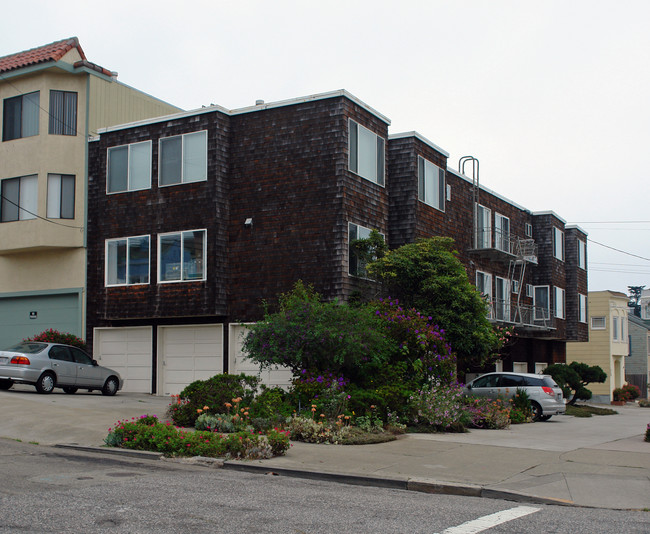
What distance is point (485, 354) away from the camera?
21.3 metres

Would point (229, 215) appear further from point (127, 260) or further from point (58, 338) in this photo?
point (58, 338)

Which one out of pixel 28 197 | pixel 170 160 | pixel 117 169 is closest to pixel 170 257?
pixel 170 160

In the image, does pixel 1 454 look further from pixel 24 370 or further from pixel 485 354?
pixel 485 354

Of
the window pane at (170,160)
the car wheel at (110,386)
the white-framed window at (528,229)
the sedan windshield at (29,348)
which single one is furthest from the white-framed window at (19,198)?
the white-framed window at (528,229)

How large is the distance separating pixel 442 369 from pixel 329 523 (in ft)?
37.8

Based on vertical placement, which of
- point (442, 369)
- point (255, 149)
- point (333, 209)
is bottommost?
point (442, 369)

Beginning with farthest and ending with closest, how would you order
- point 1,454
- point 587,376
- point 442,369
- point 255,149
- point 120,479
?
1. point 587,376
2. point 255,149
3. point 442,369
4. point 1,454
5. point 120,479

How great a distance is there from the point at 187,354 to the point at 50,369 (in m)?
4.75

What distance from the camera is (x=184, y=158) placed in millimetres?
22828

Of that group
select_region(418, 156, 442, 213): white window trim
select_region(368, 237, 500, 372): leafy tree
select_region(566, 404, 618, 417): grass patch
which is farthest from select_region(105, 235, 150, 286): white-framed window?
select_region(566, 404, 618, 417): grass patch

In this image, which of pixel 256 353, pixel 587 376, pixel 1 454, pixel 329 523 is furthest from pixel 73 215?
pixel 587 376

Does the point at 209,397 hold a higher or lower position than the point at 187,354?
lower

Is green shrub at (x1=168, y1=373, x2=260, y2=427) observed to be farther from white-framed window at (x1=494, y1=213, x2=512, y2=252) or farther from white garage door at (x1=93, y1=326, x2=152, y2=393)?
white-framed window at (x1=494, y1=213, x2=512, y2=252)

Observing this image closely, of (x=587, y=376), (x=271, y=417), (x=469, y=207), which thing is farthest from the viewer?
(x=587, y=376)
